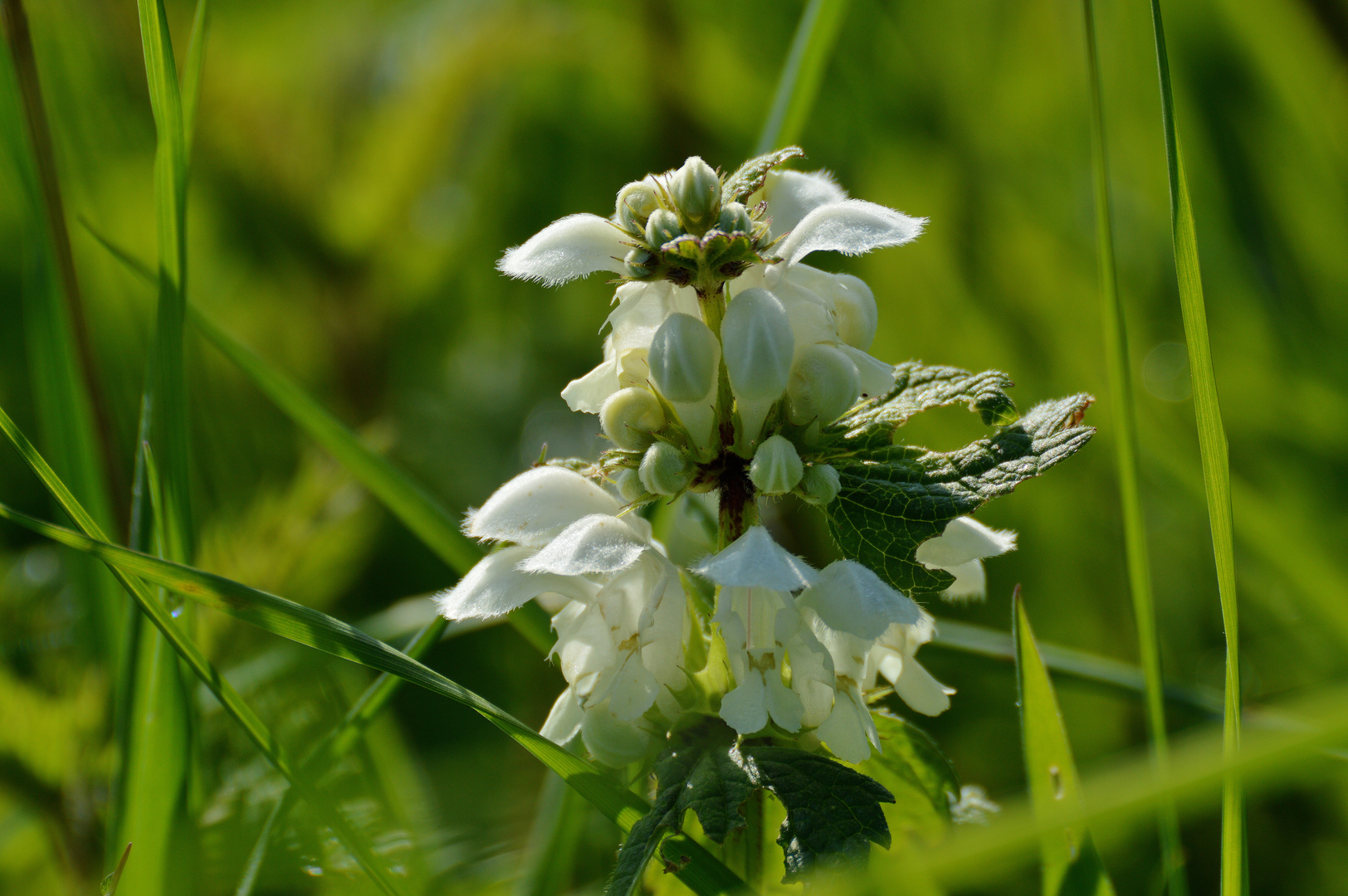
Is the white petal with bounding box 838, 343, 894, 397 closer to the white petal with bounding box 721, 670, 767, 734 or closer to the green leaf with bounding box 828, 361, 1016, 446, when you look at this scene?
the green leaf with bounding box 828, 361, 1016, 446

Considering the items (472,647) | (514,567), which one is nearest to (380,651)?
(514,567)

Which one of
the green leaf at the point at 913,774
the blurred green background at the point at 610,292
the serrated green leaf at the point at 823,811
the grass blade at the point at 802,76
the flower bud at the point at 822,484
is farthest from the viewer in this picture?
the blurred green background at the point at 610,292

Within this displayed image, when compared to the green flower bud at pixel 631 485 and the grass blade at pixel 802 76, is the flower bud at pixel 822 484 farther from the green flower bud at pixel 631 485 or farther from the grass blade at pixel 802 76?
the grass blade at pixel 802 76

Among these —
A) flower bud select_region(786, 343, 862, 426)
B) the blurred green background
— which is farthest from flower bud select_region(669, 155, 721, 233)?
the blurred green background

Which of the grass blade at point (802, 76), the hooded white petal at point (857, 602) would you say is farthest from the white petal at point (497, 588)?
the grass blade at point (802, 76)

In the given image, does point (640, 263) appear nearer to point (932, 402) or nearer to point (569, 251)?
point (569, 251)

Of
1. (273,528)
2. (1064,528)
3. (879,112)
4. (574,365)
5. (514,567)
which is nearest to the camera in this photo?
(514,567)

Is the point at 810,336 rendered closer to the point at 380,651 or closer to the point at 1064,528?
the point at 380,651
